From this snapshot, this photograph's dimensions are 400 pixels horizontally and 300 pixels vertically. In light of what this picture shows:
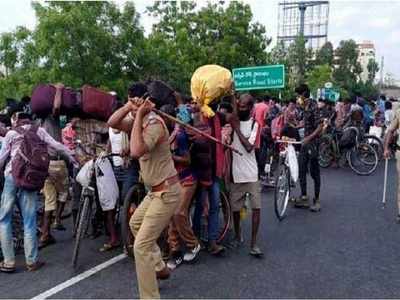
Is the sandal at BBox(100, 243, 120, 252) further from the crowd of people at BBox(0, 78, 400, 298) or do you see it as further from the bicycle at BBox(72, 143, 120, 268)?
the bicycle at BBox(72, 143, 120, 268)

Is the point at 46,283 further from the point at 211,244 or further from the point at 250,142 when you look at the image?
the point at 250,142

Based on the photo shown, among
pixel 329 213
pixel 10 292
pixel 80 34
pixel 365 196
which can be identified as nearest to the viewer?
pixel 10 292

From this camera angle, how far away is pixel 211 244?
4.85 meters

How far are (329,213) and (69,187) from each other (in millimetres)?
3766

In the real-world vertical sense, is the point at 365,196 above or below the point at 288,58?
below

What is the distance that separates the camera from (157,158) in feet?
11.9

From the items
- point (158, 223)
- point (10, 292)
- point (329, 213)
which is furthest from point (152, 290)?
point (329, 213)

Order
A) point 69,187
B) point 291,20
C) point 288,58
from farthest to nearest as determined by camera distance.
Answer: point 291,20 → point 288,58 → point 69,187

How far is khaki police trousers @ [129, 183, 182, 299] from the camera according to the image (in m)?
3.48

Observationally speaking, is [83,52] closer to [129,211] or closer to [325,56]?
[129,211]

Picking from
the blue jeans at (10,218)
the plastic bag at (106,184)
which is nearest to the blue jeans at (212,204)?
the plastic bag at (106,184)

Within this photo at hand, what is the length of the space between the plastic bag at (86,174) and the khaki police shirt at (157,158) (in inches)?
48.9

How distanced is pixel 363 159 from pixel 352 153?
0.28m

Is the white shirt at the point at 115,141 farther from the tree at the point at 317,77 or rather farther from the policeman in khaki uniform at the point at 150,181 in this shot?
the tree at the point at 317,77
